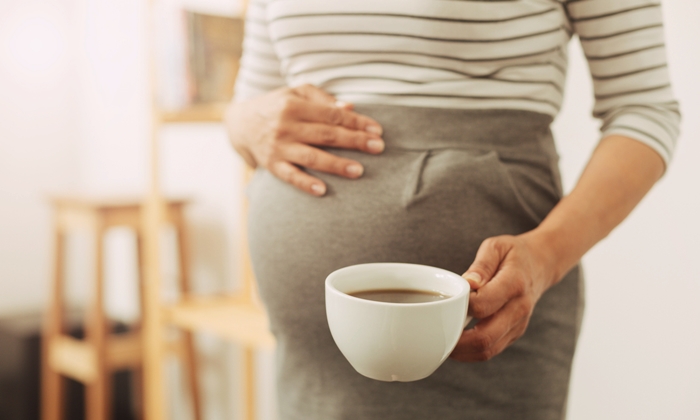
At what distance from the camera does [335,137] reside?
590mm

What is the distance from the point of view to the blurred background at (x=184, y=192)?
923 millimetres

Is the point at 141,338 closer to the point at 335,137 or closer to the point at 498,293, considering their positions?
the point at 335,137

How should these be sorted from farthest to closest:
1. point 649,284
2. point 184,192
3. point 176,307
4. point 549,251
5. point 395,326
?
point 184,192 < point 176,307 < point 649,284 < point 549,251 < point 395,326

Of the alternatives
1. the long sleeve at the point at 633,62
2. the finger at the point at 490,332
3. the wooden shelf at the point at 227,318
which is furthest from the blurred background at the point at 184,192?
the finger at the point at 490,332

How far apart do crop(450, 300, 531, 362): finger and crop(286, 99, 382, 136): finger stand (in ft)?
0.75

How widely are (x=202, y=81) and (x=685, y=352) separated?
4.15 feet

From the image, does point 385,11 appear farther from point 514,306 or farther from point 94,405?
point 94,405

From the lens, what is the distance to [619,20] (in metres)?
0.57

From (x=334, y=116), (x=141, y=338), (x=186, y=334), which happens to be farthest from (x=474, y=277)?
(x=141, y=338)

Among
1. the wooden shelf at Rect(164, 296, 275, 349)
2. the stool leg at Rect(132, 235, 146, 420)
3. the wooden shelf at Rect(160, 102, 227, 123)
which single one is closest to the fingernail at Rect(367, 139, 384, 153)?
the wooden shelf at Rect(164, 296, 275, 349)

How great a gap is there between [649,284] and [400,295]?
2.34ft

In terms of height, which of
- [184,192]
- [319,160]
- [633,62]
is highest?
[633,62]

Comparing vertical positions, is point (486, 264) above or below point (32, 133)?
above

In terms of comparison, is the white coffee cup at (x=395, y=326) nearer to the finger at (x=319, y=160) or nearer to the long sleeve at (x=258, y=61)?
the finger at (x=319, y=160)
